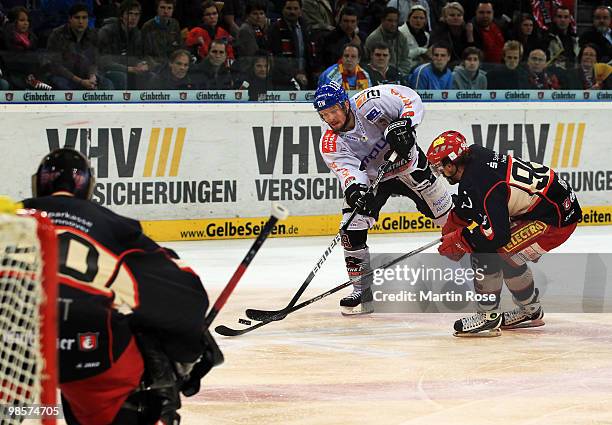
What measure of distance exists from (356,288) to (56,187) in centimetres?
380

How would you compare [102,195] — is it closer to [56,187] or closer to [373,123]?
[373,123]

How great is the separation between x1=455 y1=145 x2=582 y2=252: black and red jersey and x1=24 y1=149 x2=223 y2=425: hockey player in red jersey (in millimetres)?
2798

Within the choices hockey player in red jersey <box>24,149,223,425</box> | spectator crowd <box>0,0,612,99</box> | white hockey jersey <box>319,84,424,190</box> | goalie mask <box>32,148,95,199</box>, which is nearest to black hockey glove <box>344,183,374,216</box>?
white hockey jersey <box>319,84,424,190</box>

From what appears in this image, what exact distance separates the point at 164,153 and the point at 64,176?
19.4 ft

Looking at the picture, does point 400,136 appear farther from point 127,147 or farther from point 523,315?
point 127,147

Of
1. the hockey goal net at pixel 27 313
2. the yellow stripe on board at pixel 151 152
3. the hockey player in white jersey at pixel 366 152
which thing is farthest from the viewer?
the yellow stripe on board at pixel 151 152

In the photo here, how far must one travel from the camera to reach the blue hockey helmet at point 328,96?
637 centimetres

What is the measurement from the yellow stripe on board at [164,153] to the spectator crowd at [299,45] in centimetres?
35

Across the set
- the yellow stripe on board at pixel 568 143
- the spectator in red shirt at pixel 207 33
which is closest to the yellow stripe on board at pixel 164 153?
the spectator in red shirt at pixel 207 33

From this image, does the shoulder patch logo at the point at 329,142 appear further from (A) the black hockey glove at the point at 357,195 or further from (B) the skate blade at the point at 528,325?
(B) the skate blade at the point at 528,325

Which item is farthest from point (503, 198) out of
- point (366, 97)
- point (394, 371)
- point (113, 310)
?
point (113, 310)

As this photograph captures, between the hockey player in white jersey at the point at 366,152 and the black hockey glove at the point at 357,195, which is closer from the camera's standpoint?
the black hockey glove at the point at 357,195

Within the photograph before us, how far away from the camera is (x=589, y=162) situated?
10.2 meters

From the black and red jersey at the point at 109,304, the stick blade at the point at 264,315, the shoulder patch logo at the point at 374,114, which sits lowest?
the stick blade at the point at 264,315
